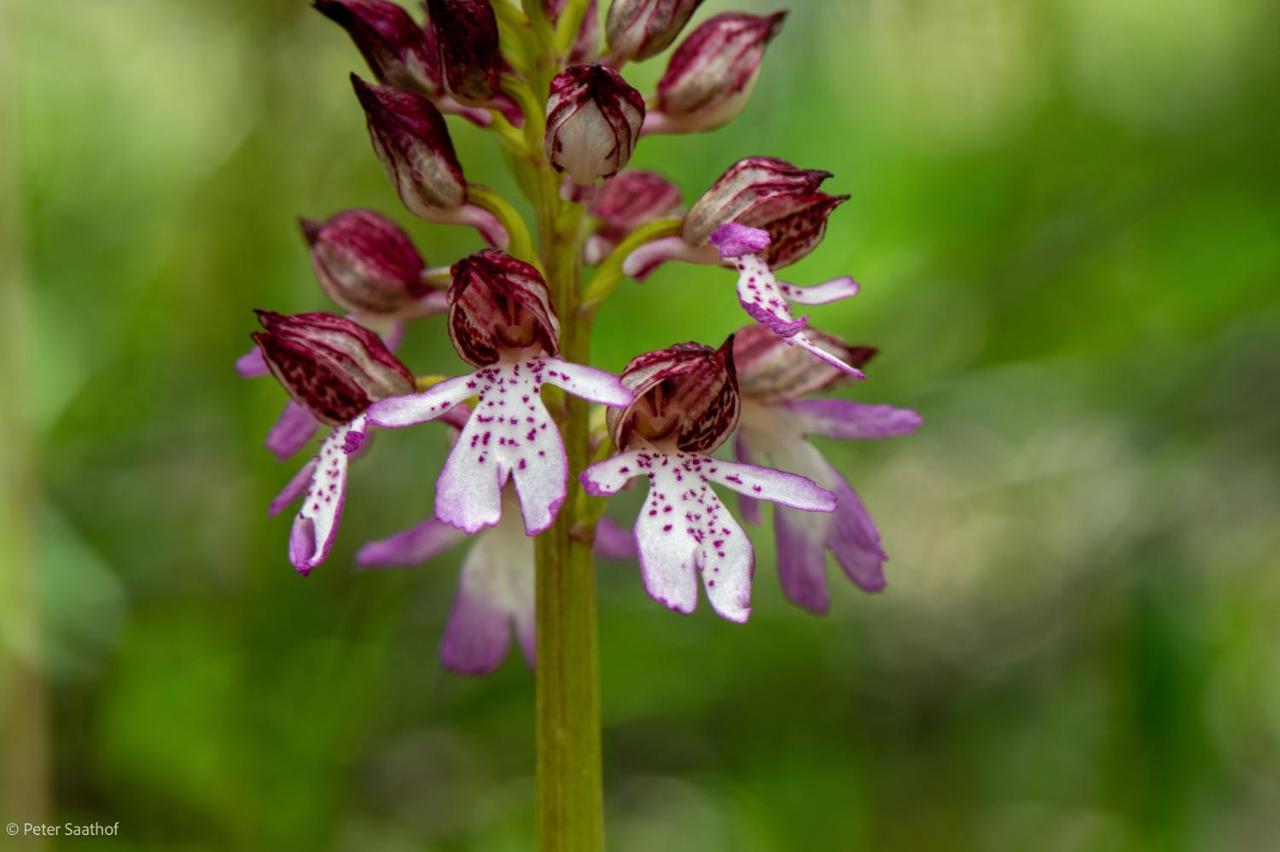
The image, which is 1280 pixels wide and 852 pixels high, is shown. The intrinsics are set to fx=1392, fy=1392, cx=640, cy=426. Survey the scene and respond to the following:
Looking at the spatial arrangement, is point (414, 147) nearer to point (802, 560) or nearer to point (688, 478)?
point (688, 478)

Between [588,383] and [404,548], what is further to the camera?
[404,548]

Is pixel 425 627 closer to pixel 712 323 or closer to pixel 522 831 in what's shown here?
pixel 522 831

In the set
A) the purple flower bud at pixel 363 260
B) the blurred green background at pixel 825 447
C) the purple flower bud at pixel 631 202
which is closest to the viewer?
the purple flower bud at pixel 363 260

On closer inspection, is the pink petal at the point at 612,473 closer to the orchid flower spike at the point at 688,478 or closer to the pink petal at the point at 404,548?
the orchid flower spike at the point at 688,478

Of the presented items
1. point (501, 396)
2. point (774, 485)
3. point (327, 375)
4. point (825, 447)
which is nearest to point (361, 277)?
point (327, 375)

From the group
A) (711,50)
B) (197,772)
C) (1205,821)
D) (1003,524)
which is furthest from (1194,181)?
(197,772)

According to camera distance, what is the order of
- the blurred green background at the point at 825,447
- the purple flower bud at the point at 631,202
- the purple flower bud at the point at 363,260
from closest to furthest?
the purple flower bud at the point at 363,260, the purple flower bud at the point at 631,202, the blurred green background at the point at 825,447

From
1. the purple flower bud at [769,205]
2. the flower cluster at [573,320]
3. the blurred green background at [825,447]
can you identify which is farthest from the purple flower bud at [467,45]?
the blurred green background at [825,447]

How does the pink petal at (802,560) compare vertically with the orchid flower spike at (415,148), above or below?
below
